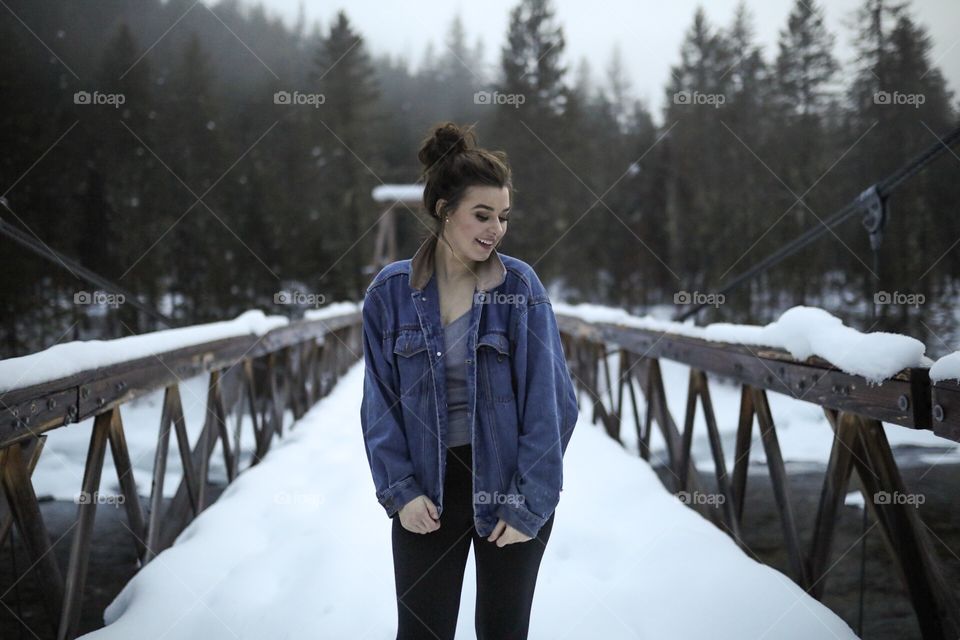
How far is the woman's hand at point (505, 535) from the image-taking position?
4.09ft

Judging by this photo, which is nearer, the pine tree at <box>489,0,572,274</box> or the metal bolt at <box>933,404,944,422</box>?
the metal bolt at <box>933,404,944,422</box>

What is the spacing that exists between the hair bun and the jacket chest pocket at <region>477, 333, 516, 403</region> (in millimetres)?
434

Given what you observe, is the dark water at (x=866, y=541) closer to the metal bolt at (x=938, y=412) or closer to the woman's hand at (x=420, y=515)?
the metal bolt at (x=938, y=412)

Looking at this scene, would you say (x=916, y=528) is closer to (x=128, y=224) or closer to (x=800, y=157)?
(x=800, y=157)

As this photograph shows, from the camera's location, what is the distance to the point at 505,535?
125 centimetres

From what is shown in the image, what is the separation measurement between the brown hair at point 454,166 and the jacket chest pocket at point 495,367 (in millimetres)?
324

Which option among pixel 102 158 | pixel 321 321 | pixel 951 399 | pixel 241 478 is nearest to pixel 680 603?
pixel 951 399
